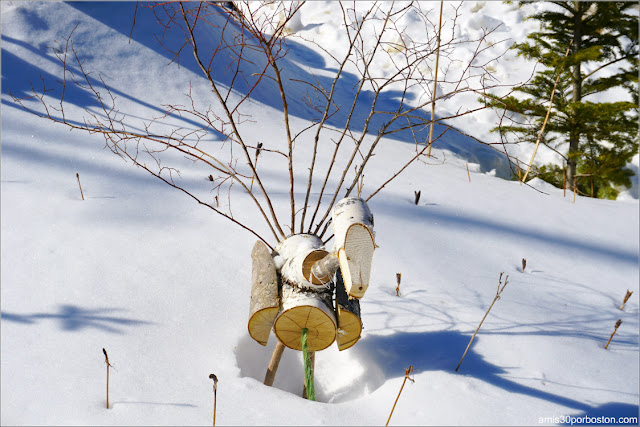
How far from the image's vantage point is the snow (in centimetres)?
146

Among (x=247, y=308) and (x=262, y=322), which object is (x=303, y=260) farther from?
(x=247, y=308)

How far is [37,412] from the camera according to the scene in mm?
1341

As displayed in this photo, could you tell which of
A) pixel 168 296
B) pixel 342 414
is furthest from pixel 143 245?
pixel 342 414

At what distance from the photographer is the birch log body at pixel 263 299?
1479mm

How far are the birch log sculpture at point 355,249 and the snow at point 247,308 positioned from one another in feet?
1.53

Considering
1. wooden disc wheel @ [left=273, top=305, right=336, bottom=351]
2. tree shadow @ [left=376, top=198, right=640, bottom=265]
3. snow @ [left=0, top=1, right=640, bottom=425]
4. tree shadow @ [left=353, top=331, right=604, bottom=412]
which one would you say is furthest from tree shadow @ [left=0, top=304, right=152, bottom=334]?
tree shadow @ [left=376, top=198, right=640, bottom=265]

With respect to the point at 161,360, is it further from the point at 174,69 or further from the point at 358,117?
the point at 358,117

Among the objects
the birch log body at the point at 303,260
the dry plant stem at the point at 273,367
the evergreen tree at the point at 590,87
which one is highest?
the evergreen tree at the point at 590,87

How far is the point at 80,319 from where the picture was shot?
68.3 inches

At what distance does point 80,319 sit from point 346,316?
1.00 m

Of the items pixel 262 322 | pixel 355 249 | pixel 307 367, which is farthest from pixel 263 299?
pixel 355 249

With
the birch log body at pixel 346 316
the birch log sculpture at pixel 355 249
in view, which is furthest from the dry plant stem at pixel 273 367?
the birch log sculpture at pixel 355 249

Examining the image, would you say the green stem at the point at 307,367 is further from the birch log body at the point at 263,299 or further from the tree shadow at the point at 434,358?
the tree shadow at the point at 434,358

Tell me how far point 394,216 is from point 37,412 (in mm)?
2233
